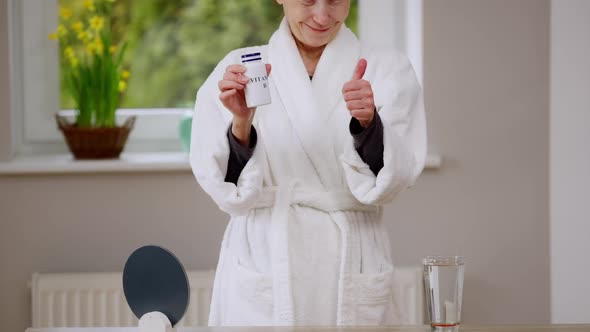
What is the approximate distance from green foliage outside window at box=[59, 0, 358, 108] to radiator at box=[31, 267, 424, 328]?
656 mm

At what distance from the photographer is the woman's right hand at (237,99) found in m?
1.64

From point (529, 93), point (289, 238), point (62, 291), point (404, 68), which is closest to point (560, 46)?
point (529, 93)

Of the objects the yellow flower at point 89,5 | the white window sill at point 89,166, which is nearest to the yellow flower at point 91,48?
the yellow flower at point 89,5

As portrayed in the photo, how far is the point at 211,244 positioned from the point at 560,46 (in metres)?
1.24

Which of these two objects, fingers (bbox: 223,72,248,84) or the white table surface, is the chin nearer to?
fingers (bbox: 223,72,248,84)

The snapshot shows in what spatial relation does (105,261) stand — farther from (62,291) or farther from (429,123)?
(429,123)

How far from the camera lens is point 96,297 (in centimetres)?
284

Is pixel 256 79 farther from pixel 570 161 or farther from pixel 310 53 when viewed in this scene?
pixel 570 161

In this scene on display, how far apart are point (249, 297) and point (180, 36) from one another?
155 cm

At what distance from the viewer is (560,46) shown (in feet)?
9.28

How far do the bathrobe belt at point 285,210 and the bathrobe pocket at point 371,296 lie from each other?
4 cm

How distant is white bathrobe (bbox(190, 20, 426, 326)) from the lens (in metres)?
1.79

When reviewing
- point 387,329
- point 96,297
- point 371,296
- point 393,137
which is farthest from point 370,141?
point 96,297

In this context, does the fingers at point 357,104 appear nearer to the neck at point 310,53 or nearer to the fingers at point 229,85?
the fingers at point 229,85
